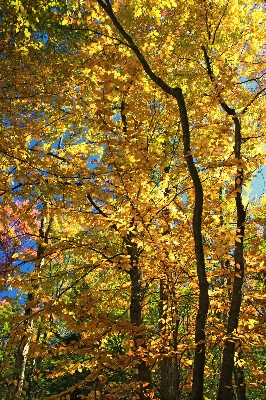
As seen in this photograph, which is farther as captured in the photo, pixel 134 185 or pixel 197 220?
pixel 134 185

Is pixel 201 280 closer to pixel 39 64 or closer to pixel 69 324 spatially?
pixel 69 324

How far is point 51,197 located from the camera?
379 centimetres

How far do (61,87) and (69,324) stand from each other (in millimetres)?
4110

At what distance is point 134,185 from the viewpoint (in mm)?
3816

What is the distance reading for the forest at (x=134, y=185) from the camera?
3.08 metres

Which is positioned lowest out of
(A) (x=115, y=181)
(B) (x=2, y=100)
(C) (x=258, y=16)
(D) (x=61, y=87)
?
(A) (x=115, y=181)

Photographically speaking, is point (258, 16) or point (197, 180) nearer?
point (197, 180)

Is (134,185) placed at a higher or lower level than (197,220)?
higher


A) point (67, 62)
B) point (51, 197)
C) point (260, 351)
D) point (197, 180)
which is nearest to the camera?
point (197, 180)

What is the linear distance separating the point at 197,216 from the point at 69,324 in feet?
6.27

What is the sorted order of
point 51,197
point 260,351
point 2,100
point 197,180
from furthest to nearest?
point 260,351, point 2,100, point 51,197, point 197,180

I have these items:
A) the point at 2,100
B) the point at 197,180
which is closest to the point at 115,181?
the point at 197,180

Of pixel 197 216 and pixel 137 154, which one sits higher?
pixel 137 154

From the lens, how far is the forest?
308 cm
